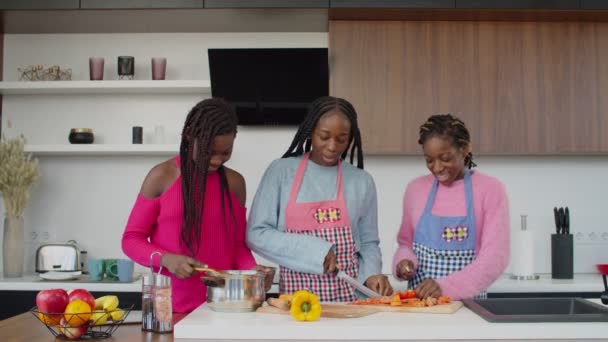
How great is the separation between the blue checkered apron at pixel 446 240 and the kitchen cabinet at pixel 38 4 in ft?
6.04

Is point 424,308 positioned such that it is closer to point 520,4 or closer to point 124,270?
point 124,270

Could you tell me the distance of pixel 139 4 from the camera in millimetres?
3227

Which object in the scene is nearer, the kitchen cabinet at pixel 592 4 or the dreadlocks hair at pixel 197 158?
the dreadlocks hair at pixel 197 158

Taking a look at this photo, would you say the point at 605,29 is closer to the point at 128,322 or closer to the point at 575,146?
the point at 575,146

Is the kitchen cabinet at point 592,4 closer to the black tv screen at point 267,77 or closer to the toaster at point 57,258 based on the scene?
the black tv screen at point 267,77

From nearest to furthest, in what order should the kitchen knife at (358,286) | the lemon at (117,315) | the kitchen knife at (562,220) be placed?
1. the lemon at (117,315)
2. the kitchen knife at (358,286)
3. the kitchen knife at (562,220)

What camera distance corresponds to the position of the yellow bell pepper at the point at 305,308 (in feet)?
5.64

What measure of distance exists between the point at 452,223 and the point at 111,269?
1634 millimetres

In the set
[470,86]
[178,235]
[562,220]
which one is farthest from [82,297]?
[562,220]

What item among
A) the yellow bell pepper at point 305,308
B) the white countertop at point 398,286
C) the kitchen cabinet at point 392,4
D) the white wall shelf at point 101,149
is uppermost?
the kitchen cabinet at point 392,4

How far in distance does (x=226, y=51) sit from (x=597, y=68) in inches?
65.8

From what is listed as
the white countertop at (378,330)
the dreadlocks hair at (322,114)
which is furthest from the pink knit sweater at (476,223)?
the white countertop at (378,330)

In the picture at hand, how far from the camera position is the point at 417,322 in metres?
1.72

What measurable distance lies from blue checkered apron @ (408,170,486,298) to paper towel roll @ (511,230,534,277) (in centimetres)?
114
